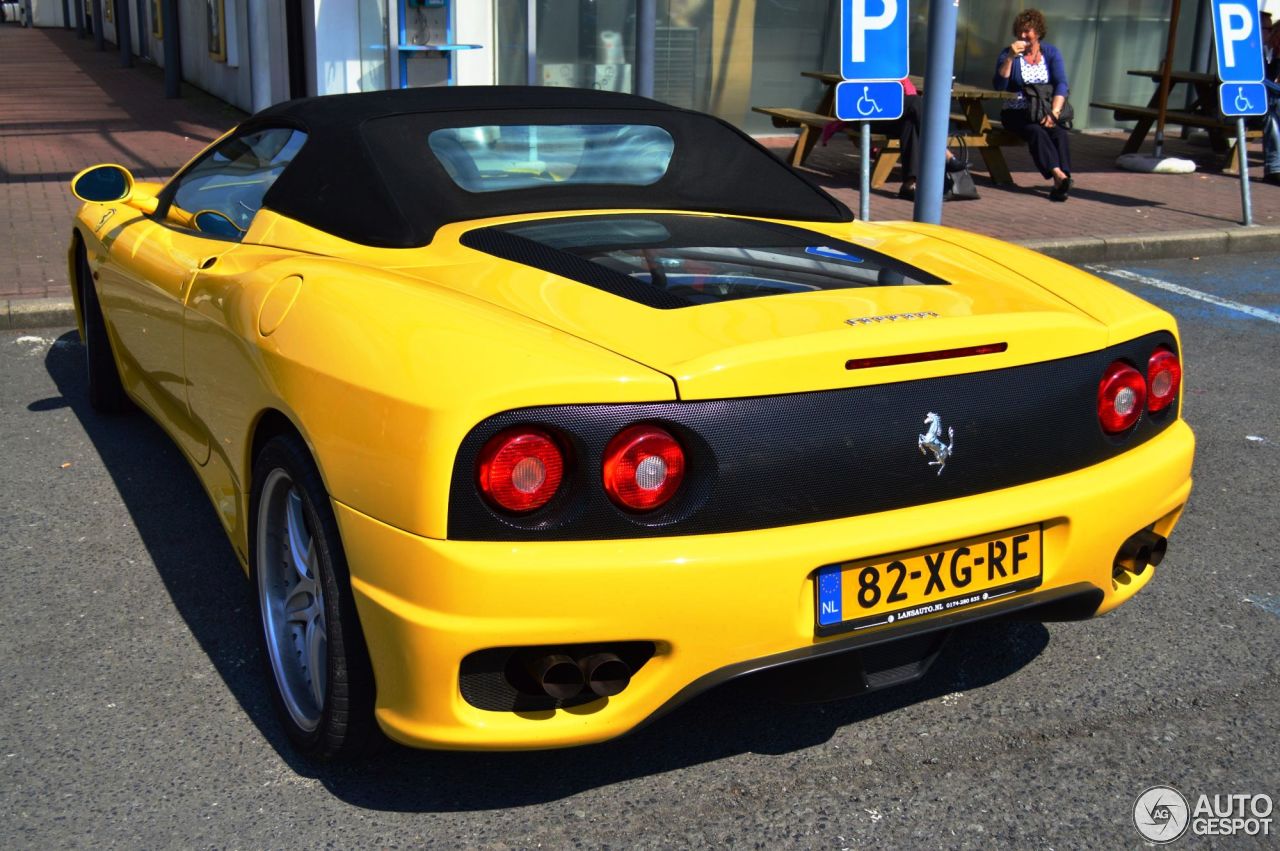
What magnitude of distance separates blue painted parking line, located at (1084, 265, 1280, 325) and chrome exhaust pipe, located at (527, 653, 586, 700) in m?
6.15

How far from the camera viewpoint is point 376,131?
3637 mm

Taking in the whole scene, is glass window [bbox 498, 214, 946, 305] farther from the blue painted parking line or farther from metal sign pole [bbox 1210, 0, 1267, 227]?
metal sign pole [bbox 1210, 0, 1267, 227]

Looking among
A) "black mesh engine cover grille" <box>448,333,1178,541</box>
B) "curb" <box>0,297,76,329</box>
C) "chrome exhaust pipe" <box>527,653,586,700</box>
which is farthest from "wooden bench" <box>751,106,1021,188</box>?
"chrome exhaust pipe" <box>527,653,586,700</box>

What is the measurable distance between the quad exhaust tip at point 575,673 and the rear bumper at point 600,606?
0.15ft

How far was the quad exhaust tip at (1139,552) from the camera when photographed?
299 cm

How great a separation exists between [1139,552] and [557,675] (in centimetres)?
132

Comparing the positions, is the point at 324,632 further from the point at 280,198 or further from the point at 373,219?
the point at 280,198

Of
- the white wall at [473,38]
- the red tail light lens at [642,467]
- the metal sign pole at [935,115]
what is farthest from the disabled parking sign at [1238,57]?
the red tail light lens at [642,467]

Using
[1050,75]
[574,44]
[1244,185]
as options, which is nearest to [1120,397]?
[1244,185]

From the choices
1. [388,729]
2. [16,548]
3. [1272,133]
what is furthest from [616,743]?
[1272,133]

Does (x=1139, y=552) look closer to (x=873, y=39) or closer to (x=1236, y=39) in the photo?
(x=873, y=39)

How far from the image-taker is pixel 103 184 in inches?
181

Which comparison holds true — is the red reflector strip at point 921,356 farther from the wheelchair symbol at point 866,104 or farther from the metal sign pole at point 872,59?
the wheelchair symbol at point 866,104

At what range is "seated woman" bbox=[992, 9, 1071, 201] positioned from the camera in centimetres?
1155
